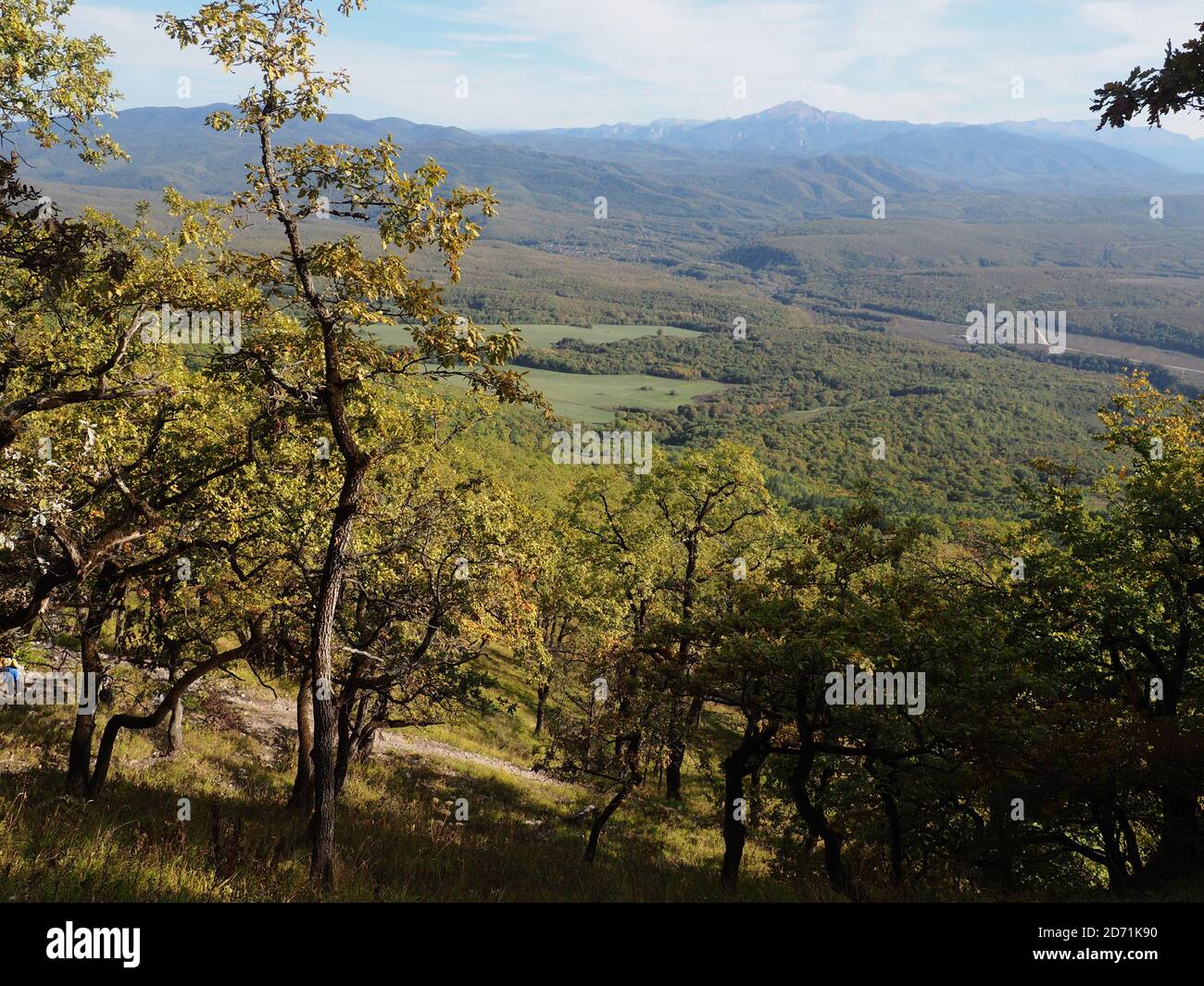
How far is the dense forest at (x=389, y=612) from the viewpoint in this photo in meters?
8.31

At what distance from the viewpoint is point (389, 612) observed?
13234 millimetres

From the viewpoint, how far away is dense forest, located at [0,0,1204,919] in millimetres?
8312

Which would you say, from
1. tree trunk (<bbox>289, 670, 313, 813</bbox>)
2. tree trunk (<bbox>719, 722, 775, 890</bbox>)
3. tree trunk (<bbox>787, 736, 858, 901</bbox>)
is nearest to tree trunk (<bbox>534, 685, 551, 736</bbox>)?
tree trunk (<bbox>289, 670, 313, 813</bbox>)

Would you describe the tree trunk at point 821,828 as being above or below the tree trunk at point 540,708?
above

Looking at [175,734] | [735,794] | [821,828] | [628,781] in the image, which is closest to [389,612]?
[628,781]

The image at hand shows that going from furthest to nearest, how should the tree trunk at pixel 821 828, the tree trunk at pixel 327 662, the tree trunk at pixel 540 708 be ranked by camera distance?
the tree trunk at pixel 540 708, the tree trunk at pixel 821 828, the tree trunk at pixel 327 662

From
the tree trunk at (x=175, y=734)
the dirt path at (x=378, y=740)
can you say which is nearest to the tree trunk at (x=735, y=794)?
the dirt path at (x=378, y=740)

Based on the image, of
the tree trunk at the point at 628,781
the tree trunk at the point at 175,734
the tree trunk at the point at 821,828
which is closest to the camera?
the tree trunk at the point at 821,828

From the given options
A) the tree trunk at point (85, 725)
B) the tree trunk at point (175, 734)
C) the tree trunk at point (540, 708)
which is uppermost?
the tree trunk at point (85, 725)

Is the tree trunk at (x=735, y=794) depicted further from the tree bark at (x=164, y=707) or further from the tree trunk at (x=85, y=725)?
the tree trunk at (x=85, y=725)

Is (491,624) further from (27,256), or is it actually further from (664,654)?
(27,256)
